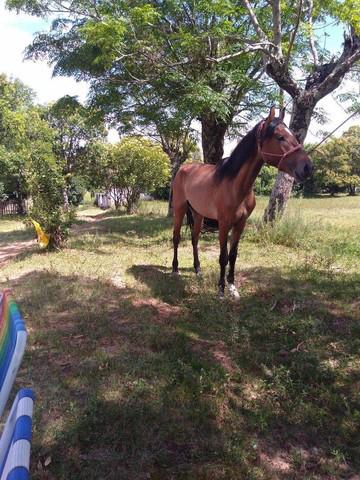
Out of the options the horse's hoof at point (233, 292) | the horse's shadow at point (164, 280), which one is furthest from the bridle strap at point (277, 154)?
the horse's shadow at point (164, 280)

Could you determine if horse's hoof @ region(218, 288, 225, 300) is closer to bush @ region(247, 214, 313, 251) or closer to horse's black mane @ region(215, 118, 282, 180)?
horse's black mane @ region(215, 118, 282, 180)

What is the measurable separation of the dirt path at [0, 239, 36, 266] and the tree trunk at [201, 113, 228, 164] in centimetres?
504

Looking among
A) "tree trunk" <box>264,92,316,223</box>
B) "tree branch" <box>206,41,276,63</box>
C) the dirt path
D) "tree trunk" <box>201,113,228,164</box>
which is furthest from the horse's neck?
"tree trunk" <box>201,113,228,164</box>

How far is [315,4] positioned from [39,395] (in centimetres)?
975

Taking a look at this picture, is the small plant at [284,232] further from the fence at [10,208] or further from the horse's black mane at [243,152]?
the fence at [10,208]

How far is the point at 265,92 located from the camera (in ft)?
31.0

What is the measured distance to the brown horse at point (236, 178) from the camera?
3664 mm

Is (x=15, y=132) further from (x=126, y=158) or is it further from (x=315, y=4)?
(x=315, y=4)

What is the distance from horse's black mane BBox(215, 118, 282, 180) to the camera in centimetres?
378

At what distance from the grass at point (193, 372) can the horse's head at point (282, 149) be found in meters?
1.52

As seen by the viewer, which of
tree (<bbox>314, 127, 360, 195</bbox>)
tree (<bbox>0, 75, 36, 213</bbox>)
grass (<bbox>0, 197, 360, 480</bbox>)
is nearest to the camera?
grass (<bbox>0, 197, 360, 480</bbox>)

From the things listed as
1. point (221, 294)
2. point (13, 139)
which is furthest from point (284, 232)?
point (13, 139)

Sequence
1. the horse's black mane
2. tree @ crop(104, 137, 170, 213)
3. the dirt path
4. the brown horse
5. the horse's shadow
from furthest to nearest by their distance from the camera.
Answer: tree @ crop(104, 137, 170, 213) < the dirt path < the horse's shadow < the horse's black mane < the brown horse

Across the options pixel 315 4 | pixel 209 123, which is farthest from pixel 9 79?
pixel 315 4
